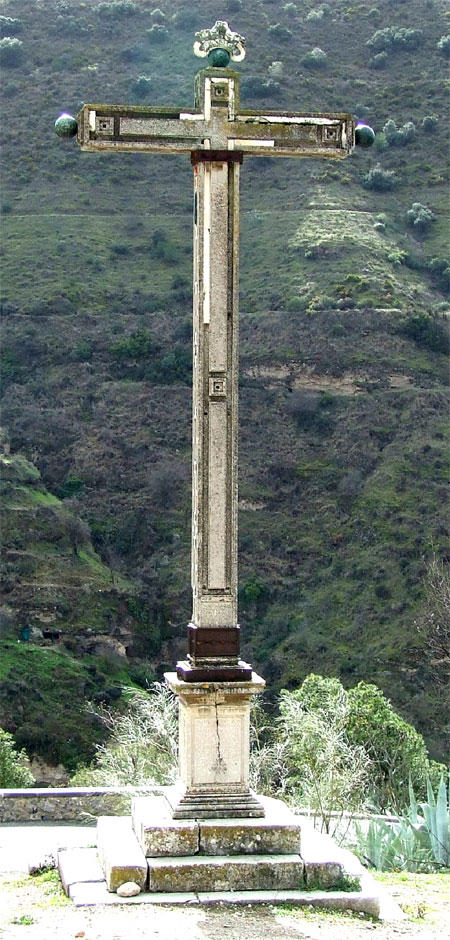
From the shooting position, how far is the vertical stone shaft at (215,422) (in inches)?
341

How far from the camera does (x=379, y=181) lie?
170ft

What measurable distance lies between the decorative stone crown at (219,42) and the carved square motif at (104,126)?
0.78 meters

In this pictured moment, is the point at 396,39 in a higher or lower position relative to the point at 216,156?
higher

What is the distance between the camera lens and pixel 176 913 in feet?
24.9

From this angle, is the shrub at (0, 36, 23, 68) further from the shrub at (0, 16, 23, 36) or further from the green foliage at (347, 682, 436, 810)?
the green foliage at (347, 682, 436, 810)

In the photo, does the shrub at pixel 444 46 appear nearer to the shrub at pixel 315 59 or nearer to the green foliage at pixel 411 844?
the shrub at pixel 315 59

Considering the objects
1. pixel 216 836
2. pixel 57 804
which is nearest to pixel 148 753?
pixel 57 804

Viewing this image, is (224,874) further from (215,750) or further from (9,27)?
(9,27)

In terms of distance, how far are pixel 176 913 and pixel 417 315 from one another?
37889mm

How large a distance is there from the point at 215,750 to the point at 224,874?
2.53ft

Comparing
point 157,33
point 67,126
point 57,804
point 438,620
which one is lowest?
point 57,804

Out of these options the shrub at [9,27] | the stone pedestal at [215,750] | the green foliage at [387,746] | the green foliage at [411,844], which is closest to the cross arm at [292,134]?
the stone pedestal at [215,750]

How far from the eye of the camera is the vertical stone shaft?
28.4 ft

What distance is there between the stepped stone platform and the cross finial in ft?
15.4
